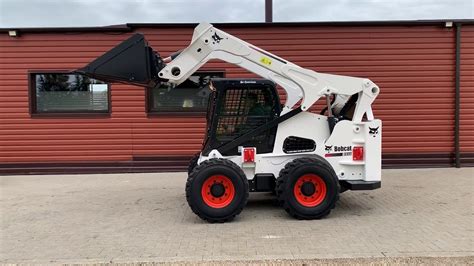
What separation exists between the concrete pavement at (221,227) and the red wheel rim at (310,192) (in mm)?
315

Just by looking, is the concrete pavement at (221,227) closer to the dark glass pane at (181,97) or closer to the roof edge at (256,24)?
the dark glass pane at (181,97)

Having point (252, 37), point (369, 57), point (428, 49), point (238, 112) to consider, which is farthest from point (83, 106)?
point (428, 49)

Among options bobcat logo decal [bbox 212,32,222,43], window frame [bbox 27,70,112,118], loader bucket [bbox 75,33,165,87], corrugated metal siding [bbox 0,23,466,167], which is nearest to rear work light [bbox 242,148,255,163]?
bobcat logo decal [bbox 212,32,222,43]

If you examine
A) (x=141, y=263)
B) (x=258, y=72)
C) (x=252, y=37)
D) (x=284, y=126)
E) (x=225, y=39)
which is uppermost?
(x=252, y=37)

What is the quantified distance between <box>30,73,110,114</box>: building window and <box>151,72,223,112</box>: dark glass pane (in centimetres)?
124

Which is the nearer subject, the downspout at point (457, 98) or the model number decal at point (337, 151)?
the model number decal at point (337, 151)

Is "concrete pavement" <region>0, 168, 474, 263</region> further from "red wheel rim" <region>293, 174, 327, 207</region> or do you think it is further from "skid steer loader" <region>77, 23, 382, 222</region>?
"skid steer loader" <region>77, 23, 382, 222</region>

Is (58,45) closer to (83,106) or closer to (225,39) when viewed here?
(83,106)

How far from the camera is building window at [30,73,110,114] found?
433 inches

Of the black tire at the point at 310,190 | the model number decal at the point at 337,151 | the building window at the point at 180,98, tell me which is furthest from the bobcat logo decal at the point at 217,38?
the building window at the point at 180,98

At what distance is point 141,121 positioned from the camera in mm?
10906

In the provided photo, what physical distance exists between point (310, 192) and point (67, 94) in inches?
280

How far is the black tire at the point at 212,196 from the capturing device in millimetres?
6277

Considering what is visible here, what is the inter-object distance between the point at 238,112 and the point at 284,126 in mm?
728
